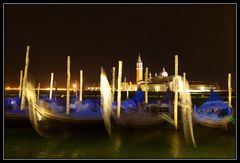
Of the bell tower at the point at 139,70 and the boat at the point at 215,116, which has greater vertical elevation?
the bell tower at the point at 139,70

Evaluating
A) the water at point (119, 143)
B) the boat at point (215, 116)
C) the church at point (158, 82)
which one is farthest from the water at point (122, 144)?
the church at point (158, 82)

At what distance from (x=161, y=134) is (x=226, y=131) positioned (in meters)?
2.37

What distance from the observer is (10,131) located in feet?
42.6

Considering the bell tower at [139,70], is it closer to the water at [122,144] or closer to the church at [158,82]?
the church at [158,82]

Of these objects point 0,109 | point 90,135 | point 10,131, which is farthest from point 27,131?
point 0,109

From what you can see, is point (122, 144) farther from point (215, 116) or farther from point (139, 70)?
point (139, 70)

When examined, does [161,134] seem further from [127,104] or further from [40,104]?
[40,104]

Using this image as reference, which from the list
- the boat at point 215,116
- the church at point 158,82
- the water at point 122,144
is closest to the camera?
the water at point 122,144

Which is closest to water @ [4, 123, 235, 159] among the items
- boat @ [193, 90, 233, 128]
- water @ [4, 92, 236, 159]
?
water @ [4, 92, 236, 159]

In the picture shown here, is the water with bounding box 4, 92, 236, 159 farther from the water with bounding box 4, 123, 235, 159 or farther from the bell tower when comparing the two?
the bell tower

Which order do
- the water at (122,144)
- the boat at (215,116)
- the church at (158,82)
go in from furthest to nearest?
the church at (158,82) → the boat at (215,116) → the water at (122,144)

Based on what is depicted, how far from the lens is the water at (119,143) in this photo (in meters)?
10.0

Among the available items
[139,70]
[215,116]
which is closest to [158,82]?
[139,70]

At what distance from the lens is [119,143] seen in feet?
37.2
